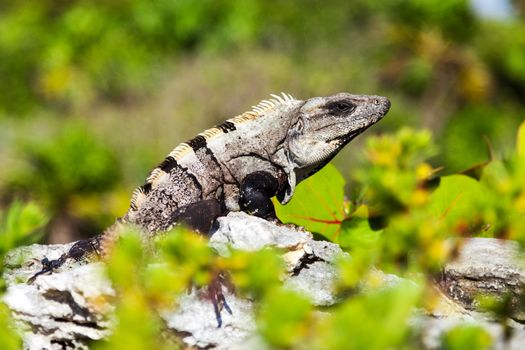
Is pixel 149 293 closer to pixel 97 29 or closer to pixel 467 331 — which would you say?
pixel 467 331

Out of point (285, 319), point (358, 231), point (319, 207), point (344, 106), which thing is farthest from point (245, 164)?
point (285, 319)

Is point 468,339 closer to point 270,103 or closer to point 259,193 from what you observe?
point 259,193

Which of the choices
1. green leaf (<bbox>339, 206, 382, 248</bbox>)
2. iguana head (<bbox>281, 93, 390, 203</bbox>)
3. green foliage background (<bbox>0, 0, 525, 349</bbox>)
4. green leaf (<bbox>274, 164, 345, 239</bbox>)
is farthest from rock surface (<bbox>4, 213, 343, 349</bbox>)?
green foliage background (<bbox>0, 0, 525, 349</bbox>)

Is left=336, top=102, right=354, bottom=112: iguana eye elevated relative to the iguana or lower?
elevated

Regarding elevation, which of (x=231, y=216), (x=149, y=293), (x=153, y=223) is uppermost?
(x=153, y=223)

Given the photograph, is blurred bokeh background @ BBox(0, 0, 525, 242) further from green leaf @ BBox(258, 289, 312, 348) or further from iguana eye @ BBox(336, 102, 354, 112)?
green leaf @ BBox(258, 289, 312, 348)

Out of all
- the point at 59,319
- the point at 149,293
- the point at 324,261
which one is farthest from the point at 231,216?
the point at 149,293
